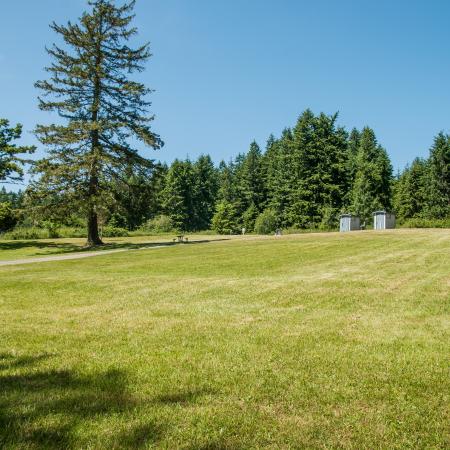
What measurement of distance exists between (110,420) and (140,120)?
29.6 meters

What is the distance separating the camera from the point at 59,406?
158 inches

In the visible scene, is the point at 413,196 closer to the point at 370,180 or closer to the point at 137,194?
the point at 370,180

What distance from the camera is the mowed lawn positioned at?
11.7 ft

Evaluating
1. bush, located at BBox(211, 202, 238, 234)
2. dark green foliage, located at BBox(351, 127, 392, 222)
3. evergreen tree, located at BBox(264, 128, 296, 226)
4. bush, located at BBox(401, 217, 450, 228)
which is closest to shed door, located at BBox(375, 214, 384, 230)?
bush, located at BBox(401, 217, 450, 228)

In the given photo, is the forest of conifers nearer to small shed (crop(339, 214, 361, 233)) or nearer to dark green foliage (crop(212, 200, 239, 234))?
dark green foliage (crop(212, 200, 239, 234))

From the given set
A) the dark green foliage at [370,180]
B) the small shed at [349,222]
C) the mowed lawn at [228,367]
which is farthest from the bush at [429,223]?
the mowed lawn at [228,367]

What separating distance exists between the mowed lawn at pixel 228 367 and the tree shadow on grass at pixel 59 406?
2 centimetres

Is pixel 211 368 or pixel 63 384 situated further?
pixel 211 368

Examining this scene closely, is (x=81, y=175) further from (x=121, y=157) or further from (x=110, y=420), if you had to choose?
(x=110, y=420)

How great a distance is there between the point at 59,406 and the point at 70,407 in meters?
0.12

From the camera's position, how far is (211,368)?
5.05 m

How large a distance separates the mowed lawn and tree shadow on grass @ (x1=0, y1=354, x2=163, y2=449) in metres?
0.02

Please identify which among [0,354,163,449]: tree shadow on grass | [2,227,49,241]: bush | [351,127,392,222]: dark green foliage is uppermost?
[351,127,392,222]: dark green foliage

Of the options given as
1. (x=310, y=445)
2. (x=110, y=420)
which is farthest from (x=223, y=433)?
(x=110, y=420)
